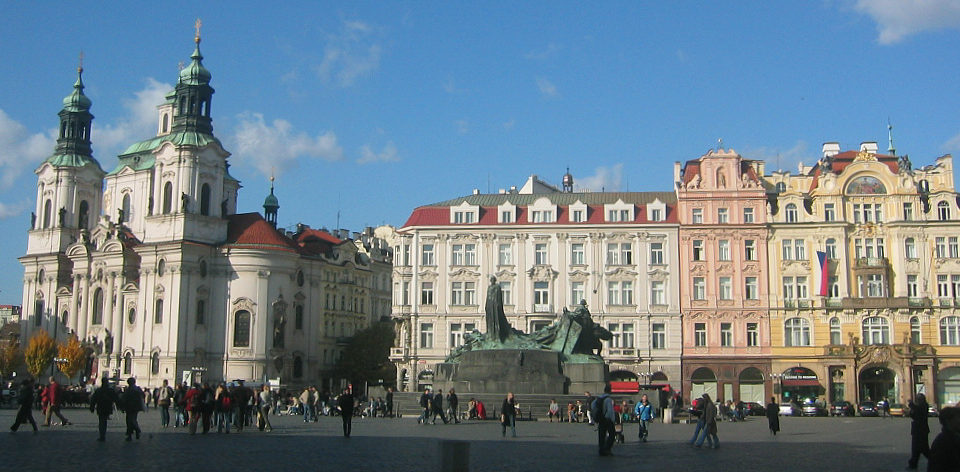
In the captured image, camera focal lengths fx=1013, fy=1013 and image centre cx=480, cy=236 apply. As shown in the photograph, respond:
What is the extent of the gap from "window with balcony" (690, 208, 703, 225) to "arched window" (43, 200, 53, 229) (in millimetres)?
56808

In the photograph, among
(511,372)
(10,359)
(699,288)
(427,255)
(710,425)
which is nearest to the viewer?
(710,425)

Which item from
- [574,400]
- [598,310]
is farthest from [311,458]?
[598,310]

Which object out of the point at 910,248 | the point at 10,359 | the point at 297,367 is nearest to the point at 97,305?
the point at 10,359

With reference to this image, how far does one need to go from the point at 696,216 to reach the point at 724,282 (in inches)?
183

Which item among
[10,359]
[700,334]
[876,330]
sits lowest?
[10,359]

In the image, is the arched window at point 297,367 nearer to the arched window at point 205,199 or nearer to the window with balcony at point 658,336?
the arched window at point 205,199

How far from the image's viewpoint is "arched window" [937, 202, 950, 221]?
6328cm

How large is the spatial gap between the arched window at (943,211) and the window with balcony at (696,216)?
14.6 m

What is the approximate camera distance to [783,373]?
6312 cm

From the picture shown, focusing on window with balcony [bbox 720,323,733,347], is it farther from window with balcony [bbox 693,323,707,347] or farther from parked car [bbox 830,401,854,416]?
parked car [bbox 830,401,854,416]

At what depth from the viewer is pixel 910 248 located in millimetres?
63281

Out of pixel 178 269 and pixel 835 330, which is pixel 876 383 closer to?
pixel 835 330

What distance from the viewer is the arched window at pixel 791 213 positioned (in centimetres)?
6512

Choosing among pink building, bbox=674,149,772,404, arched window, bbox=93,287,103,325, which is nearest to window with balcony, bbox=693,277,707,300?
pink building, bbox=674,149,772,404
